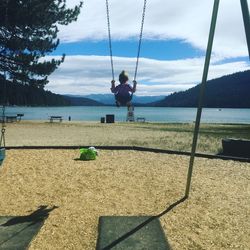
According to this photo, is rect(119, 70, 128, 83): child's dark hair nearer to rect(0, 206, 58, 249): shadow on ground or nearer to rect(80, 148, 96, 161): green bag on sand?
rect(80, 148, 96, 161): green bag on sand

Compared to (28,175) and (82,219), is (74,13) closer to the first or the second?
(28,175)

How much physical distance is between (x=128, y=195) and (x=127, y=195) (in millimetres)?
21

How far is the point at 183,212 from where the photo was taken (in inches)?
292

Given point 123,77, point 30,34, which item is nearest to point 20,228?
point 123,77

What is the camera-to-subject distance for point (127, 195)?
8.51m

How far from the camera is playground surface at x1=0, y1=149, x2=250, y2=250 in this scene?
6.22m

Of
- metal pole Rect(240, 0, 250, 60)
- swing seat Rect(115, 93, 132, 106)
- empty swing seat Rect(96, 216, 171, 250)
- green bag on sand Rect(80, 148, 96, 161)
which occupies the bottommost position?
green bag on sand Rect(80, 148, 96, 161)

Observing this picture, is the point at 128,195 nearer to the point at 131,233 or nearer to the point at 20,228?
the point at 131,233

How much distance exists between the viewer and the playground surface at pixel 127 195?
6.22 meters

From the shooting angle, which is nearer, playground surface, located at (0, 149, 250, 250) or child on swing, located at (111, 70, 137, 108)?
playground surface, located at (0, 149, 250, 250)

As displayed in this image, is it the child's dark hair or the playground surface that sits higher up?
the child's dark hair

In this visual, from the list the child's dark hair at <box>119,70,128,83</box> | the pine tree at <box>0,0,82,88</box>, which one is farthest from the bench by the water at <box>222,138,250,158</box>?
the pine tree at <box>0,0,82,88</box>

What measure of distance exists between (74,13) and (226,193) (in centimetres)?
2430

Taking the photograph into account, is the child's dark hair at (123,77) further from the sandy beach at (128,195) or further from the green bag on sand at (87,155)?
the green bag on sand at (87,155)
